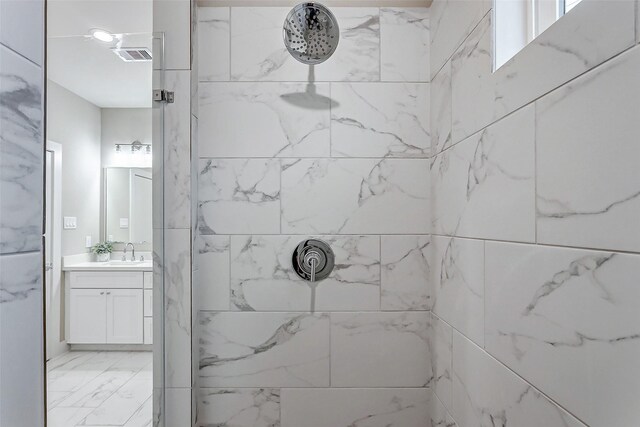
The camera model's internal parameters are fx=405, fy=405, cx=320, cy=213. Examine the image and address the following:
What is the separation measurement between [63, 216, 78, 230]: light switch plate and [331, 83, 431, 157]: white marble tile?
93 centimetres

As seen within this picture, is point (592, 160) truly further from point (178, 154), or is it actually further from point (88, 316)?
point (178, 154)

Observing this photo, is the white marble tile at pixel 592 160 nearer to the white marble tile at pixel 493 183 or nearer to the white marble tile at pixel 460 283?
the white marble tile at pixel 493 183

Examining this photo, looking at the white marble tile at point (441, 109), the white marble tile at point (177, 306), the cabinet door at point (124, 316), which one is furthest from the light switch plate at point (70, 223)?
the white marble tile at point (441, 109)

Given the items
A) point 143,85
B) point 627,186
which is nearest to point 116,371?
point 143,85

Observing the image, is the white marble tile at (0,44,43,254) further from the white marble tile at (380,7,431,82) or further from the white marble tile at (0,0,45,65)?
the white marble tile at (380,7,431,82)

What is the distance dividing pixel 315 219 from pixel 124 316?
732 mm

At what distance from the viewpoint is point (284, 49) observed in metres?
1.58

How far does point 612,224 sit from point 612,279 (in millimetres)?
84

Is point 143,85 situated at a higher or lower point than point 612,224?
higher

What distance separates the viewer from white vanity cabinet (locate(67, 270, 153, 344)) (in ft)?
3.06

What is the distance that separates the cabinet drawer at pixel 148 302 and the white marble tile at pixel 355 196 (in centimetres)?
53

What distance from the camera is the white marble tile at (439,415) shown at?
1.34 meters

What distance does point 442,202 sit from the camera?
1433mm

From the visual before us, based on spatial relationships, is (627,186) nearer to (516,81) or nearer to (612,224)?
(612,224)
